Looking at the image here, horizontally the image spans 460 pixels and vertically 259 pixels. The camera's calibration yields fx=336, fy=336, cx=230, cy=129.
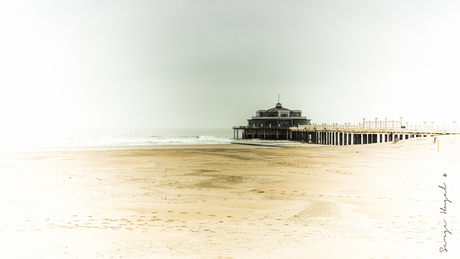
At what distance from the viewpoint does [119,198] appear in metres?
10.7

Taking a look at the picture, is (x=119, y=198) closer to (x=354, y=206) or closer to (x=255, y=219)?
(x=255, y=219)

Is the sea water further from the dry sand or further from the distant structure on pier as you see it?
the dry sand

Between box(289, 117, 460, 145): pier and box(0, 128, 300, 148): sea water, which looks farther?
box(0, 128, 300, 148): sea water

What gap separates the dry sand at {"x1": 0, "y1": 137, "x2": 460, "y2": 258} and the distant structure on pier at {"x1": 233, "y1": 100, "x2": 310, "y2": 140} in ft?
203

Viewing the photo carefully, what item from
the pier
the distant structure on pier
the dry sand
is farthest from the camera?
the distant structure on pier

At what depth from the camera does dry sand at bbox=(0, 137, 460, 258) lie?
5.92m

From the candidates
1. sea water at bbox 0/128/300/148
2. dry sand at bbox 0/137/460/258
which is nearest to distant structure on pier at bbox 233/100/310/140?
sea water at bbox 0/128/300/148

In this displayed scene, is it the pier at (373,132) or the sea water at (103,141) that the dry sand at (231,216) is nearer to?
the pier at (373,132)

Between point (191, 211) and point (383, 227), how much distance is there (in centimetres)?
461

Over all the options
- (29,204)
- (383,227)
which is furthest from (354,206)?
(29,204)

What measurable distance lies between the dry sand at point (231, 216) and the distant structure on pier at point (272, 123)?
6200cm

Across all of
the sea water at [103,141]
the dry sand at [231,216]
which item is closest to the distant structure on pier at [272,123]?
the sea water at [103,141]

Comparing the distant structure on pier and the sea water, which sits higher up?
the distant structure on pier

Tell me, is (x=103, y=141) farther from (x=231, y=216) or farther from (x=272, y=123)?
(x=231, y=216)
